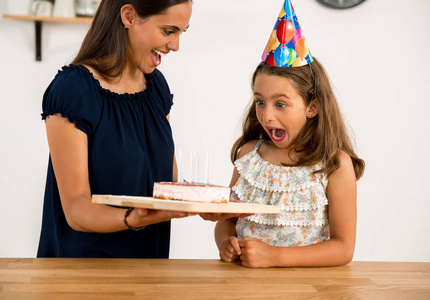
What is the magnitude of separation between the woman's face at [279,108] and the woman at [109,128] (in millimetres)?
282

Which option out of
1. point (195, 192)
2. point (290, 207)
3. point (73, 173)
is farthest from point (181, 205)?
point (290, 207)

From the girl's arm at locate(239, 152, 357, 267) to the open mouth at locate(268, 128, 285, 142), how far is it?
0.18m

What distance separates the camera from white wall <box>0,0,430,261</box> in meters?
3.36

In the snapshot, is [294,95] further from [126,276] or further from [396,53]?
[396,53]

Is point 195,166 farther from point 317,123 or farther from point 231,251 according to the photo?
point 317,123

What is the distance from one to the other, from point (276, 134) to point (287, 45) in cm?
27

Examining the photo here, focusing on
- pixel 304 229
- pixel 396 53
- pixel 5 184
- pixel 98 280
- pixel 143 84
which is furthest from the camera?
pixel 396 53

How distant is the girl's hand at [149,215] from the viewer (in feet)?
4.16

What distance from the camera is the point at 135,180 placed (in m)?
1.66

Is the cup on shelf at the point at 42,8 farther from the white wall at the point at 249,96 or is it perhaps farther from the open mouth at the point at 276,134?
the open mouth at the point at 276,134

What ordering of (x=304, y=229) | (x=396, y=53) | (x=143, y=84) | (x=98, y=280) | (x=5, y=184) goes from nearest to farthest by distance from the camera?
(x=98, y=280)
(x=304, y=229)
(x=143, y=84)
(x=5, y=184)
(x=396, y=53)

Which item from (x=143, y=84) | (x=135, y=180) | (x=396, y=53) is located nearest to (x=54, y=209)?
(x=135, y=180)

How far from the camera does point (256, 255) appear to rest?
1.40m

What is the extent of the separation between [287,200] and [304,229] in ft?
0.31
